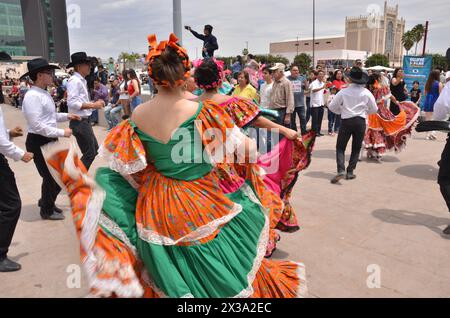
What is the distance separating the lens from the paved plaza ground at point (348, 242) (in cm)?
307

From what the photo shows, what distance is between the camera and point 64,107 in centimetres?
1387

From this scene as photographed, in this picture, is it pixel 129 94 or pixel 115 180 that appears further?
pixel 129 94

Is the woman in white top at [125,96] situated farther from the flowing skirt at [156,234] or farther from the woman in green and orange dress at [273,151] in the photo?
the flowing skirt at [156,234]

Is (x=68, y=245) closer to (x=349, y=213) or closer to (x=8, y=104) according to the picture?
(x=349, y=213)

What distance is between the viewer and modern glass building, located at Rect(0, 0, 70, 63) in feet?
277

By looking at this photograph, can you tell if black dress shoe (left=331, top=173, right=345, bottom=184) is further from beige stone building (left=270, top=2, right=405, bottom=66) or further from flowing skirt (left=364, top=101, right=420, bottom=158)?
beige stone building (left=270, top=2, right=405, bottom=66)

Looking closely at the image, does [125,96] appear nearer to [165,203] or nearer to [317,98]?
[317,98]

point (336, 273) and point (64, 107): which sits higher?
point (64, 107)

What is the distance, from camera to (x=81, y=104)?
16.5ft

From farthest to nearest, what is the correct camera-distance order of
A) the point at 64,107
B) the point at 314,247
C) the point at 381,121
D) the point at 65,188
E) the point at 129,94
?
→ the point at 64,107 → the point at 129,94 → the point at 381,121 → the point at 314,247 → the point at 65,188

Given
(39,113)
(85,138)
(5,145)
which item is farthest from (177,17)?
(5,145)

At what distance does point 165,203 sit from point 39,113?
2.80 meters

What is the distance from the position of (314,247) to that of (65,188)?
2622 millimetres

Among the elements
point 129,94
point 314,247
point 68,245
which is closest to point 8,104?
point 129,94
